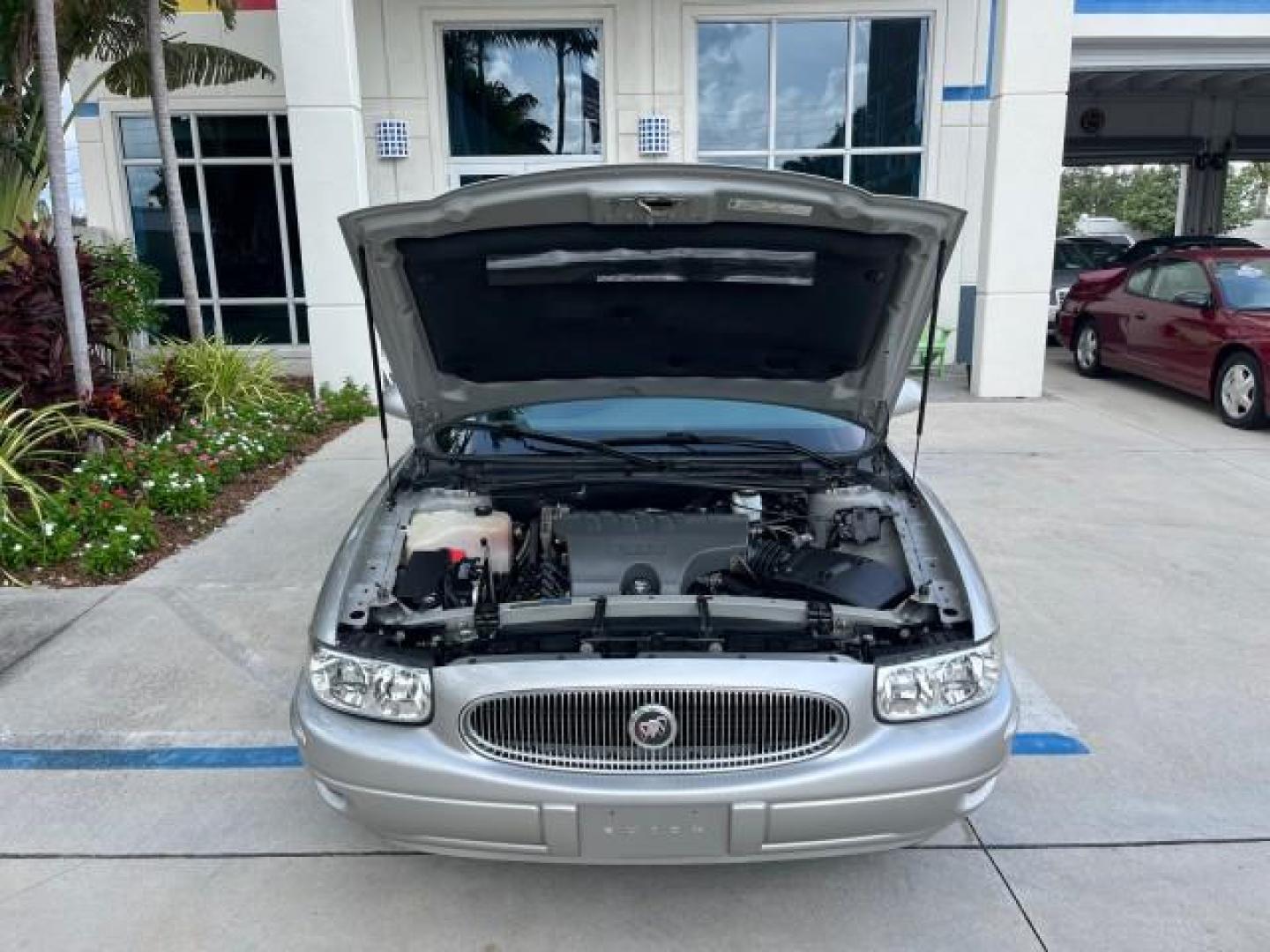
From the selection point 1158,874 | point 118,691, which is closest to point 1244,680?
point 1158,874

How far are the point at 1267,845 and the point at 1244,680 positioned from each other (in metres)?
1.26

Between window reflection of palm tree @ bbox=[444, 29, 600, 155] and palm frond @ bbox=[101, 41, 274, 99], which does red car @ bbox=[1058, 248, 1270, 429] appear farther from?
→ palm frond @ bbox=[101, 41, 274, 99]

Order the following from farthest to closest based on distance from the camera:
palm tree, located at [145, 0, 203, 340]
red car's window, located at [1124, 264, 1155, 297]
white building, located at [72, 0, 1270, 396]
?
white building, located at [72, 0, 1270, 396]
red car's window, located at [1124, 264, 1155, 297]
palm tree, located at [145, 0, 203, 340]

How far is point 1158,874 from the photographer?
285cm

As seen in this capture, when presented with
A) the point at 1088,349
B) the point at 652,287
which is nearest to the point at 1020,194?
the point at 1088,349

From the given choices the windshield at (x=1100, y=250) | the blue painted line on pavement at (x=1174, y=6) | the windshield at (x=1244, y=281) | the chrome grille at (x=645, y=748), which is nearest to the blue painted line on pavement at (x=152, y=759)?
the chrome grille at (x=645, y=748)

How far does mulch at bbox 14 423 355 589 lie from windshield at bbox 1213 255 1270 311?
878cm

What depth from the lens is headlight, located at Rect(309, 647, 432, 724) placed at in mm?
2387

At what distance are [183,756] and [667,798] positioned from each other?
7.22 ft

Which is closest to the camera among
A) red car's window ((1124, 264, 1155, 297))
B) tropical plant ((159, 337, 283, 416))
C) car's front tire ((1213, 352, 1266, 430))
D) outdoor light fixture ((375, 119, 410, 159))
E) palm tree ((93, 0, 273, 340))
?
car's front tire ((1213, 352, 1266, 430))

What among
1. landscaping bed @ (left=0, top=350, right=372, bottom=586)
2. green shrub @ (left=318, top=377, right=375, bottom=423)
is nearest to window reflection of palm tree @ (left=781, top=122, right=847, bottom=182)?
green shrub @ (left=318, top=377, right=375, bottom=423)

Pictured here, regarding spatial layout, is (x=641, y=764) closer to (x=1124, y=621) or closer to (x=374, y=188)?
(x=1124, y=621)

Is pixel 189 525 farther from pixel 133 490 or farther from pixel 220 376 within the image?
pixel 220 376

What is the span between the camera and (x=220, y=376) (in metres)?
9.10
